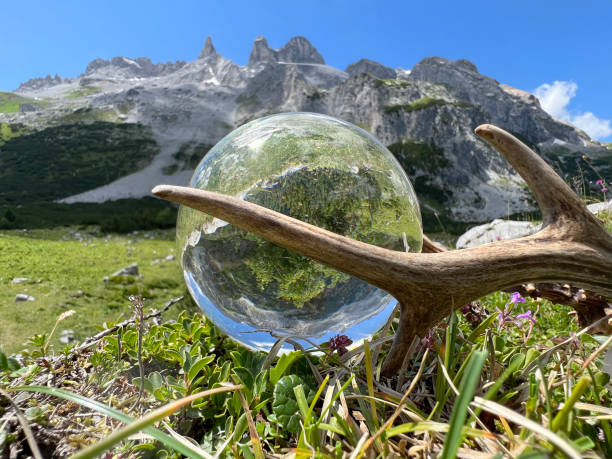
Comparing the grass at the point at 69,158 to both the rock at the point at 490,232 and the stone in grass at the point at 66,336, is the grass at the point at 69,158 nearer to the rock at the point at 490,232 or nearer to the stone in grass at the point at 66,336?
the stone in grass at the point at 66,336

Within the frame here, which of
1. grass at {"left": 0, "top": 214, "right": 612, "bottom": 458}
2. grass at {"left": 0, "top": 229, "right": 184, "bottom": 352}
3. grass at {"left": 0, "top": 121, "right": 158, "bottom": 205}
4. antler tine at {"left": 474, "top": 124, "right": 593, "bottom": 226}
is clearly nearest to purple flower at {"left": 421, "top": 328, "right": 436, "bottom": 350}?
grass at {"left": 0, "top": 214, "right": 612, "bottom": 458}

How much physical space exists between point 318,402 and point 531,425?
0.84 meters

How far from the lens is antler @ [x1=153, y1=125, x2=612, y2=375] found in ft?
4.40

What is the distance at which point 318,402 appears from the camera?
1.38 meters

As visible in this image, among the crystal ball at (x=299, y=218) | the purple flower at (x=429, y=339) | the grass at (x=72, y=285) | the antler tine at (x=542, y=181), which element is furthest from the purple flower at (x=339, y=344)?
the grass at (x=72, y=285)

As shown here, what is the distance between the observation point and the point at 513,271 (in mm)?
1395

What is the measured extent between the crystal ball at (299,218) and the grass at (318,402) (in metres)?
0.33

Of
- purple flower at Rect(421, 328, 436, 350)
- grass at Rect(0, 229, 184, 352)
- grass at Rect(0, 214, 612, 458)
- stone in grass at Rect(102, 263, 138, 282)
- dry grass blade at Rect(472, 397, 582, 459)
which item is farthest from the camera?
stone in grass at Rect(102, 263, 138, 282)

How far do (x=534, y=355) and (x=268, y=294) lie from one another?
132 cm

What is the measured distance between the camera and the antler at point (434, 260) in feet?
4.40

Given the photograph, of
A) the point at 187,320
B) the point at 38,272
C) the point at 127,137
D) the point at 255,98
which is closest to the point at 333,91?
the point at 255,98

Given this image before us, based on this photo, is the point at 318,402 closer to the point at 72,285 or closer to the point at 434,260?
the point at 434,260

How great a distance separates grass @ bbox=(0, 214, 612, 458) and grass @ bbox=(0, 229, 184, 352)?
3.79 metres

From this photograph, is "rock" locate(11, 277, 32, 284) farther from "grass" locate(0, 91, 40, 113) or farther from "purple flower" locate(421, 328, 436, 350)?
"grass" locate(0, 91, 40, 113)
